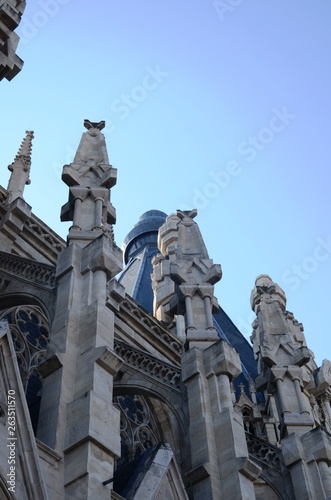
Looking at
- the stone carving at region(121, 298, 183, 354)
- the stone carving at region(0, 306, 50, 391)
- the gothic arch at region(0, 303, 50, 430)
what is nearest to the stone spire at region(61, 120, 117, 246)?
the gothic arch at region(0, 303, 50, 430)

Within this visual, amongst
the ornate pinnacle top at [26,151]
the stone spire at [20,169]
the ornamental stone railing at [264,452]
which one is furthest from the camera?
the ornate pinnacle top at [26,151]

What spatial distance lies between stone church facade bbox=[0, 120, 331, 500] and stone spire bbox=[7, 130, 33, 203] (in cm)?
17

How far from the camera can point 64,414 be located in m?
9.90

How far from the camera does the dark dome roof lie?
223 ft

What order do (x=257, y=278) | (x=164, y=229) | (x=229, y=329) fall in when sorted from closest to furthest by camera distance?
(x=257, y=278)
(x=164, y=229)
(x=229, y=329)

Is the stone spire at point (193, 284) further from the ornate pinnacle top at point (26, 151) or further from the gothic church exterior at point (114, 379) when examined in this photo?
the ornate pinnacle top at point (26, 151)

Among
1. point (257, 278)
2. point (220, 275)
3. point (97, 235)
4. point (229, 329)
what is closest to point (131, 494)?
point (97, 235)

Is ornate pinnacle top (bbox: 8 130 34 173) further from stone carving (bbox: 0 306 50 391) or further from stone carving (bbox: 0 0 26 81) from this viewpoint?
stone carving (bbox: 0 0 26 81)

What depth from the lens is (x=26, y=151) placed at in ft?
77.4

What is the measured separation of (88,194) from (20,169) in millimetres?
8204

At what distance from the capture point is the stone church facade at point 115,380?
936 centimetres

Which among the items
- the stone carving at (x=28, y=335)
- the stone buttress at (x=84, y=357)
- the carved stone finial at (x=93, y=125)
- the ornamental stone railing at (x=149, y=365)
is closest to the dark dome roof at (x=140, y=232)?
the carved stone finial at (x=93, y=125)

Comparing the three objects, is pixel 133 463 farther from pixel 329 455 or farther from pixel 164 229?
pixel 164 229

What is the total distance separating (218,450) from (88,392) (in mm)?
2908
